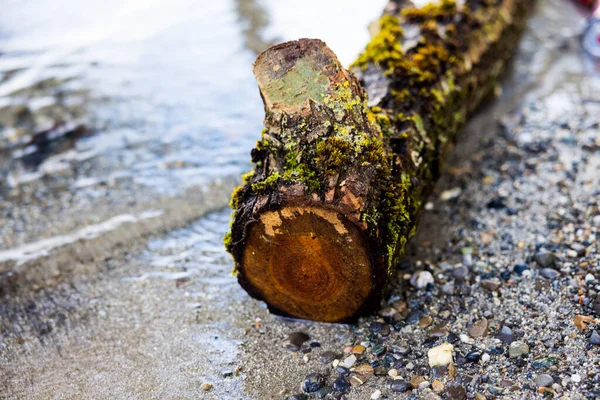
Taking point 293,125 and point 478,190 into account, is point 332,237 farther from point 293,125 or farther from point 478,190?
point 478,190

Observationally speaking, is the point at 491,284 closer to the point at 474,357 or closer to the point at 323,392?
the point at 474,357

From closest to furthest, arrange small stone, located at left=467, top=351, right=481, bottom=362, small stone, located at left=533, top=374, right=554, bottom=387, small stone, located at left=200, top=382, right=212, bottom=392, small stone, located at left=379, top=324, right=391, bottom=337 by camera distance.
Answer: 1. small stone, located at left=533, top=374, right=554, bottom=387
2. small stone, located at left=467, top=351, right=481, bottom=362
3. small stone, located at left=200, top=382, right=212, bottom=392
4. small stone, located at left=379, top=324, right=391, bottom=337

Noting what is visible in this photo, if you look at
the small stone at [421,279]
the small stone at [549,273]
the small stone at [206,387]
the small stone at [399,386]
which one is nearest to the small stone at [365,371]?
the small stone at [399,386]

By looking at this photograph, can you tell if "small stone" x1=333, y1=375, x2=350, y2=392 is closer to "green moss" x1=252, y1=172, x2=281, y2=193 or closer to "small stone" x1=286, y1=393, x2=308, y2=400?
"small stone" x1=286, y1=393, x2=308, y2=400

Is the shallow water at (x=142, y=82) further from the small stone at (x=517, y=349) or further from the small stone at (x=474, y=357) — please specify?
the small stone at (x=517, y=349)

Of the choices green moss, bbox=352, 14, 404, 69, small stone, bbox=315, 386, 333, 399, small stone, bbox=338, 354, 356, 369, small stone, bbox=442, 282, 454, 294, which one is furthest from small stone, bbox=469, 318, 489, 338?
green moss, bbox=352, 14, 404, 69

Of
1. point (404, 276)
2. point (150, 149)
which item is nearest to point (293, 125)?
point (404, 276)

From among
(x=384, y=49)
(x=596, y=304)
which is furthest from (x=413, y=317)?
(x=384, y=49)
